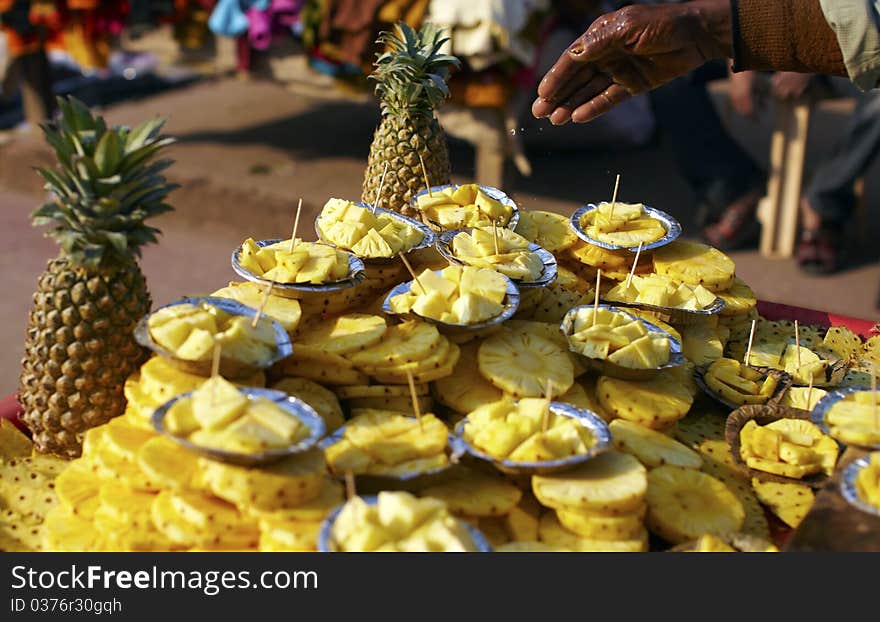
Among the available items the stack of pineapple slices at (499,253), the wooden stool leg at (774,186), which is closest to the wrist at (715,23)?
the stack of pineapple slices at (499,253)

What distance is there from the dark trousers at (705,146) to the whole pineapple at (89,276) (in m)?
4.81

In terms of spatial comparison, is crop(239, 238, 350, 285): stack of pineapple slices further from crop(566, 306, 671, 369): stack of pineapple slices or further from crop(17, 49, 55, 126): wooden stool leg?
crop(17, 49, 55, 126): wooden stool leg

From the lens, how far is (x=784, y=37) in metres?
2.86

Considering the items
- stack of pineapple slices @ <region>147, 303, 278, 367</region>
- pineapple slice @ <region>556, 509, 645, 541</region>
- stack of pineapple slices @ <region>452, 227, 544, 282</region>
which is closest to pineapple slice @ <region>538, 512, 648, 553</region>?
pineapple slice @ <region>556, 509, 645, 541</region>

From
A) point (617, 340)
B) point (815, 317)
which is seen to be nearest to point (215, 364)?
point (617, 340)

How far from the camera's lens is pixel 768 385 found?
9.09ft

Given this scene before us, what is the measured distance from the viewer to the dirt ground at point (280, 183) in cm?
619

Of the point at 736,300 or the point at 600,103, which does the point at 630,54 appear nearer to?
the point at 600,103

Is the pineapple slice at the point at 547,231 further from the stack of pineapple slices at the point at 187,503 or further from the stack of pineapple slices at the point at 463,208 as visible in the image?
the stack of pineapple slices at the point at 187,503

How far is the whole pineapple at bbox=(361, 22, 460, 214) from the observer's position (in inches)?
134

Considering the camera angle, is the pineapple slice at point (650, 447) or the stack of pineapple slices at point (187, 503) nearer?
the stack of pineapple slices at point (187, 503)

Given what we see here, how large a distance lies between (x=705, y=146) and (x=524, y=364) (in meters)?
4.55

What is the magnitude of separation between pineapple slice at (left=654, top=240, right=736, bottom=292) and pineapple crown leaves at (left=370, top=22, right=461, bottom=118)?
0.96 metres

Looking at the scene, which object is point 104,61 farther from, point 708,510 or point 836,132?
→ point 708,510
